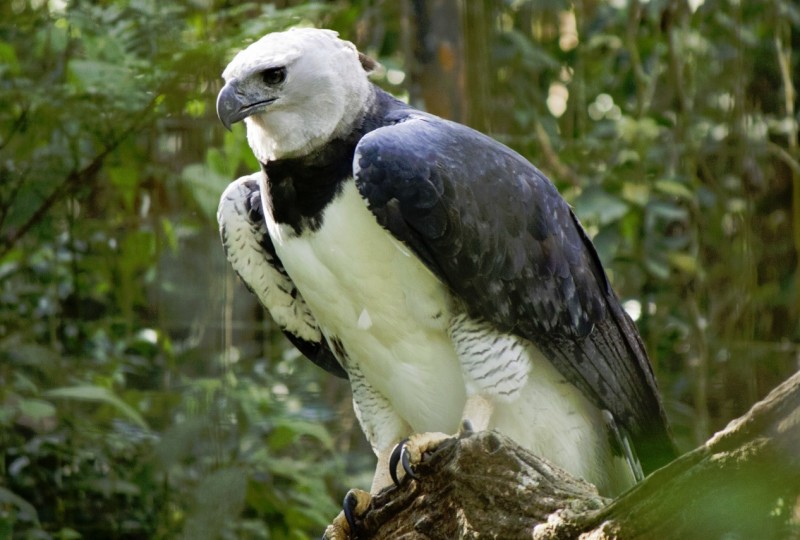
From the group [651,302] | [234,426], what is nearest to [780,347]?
[651,302]

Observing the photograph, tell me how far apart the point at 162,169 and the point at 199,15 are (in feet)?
1.86

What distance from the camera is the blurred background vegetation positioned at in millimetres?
3160

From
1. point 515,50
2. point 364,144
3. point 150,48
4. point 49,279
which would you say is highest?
point 364,144

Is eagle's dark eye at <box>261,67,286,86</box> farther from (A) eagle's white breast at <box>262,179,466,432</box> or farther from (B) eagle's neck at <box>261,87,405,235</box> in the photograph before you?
(A) eagle's white breast at <box>262,179,466,432</box>

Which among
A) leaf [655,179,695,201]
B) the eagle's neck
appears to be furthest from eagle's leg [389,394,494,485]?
leaf [655,179,695,201]

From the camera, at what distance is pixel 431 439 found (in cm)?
212

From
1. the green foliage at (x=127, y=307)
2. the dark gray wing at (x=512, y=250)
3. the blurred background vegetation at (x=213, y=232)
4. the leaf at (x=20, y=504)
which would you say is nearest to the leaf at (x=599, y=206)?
the blurred background vegetation at (x=213, y=232)

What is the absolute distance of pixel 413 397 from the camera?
2.40m

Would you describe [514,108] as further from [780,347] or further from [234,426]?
[234,426]

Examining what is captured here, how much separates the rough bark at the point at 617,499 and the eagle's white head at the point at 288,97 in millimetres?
744

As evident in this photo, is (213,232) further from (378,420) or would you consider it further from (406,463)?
(406,463)

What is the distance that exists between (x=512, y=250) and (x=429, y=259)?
0.20 metres

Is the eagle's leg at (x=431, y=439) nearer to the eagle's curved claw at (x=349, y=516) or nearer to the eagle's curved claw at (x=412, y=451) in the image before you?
the eagle's curved claw at (x=412, y=451)

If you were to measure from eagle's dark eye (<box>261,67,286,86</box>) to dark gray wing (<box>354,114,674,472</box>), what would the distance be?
0.83ft
